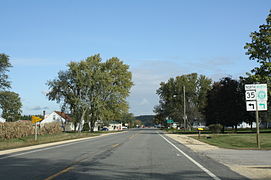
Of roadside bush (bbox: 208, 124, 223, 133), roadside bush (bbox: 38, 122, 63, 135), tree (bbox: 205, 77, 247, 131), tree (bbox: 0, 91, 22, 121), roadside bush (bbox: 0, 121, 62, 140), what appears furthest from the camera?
tree (bbox: 0, 91, 22, 121)

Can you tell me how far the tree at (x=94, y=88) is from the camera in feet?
211

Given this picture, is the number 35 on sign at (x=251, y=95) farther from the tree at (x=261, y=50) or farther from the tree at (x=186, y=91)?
the tree at (x=186, y=91)

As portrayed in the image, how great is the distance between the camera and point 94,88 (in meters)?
66.1

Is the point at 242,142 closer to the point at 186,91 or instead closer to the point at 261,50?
the point at 261,50

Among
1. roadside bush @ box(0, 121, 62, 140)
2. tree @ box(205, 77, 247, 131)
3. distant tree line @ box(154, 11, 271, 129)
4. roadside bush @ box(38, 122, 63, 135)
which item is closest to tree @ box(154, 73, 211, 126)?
distant tree line @ box(154, 11, 271, 129)

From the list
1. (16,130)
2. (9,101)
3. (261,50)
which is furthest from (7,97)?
(261,50)

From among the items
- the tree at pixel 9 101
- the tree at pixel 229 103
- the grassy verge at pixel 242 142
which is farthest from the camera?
the tree at pixel 9 101

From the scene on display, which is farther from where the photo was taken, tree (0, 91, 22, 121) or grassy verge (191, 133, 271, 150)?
tree (0, 91, 22, 121)

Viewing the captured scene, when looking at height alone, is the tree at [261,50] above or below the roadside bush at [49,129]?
above

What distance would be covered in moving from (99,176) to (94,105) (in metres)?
57.0

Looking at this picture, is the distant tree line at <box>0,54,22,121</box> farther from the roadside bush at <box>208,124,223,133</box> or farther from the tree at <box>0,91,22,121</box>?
the roadside bush at <box>208,124,223,133</box>

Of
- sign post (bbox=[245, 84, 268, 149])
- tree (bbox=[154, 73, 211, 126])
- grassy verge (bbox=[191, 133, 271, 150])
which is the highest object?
tree (bbox=[154, 73, 211, 126])

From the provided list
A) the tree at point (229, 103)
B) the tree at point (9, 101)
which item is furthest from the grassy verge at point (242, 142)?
the tree at point (9, 101)

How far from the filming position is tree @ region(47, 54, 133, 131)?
64.4 m
